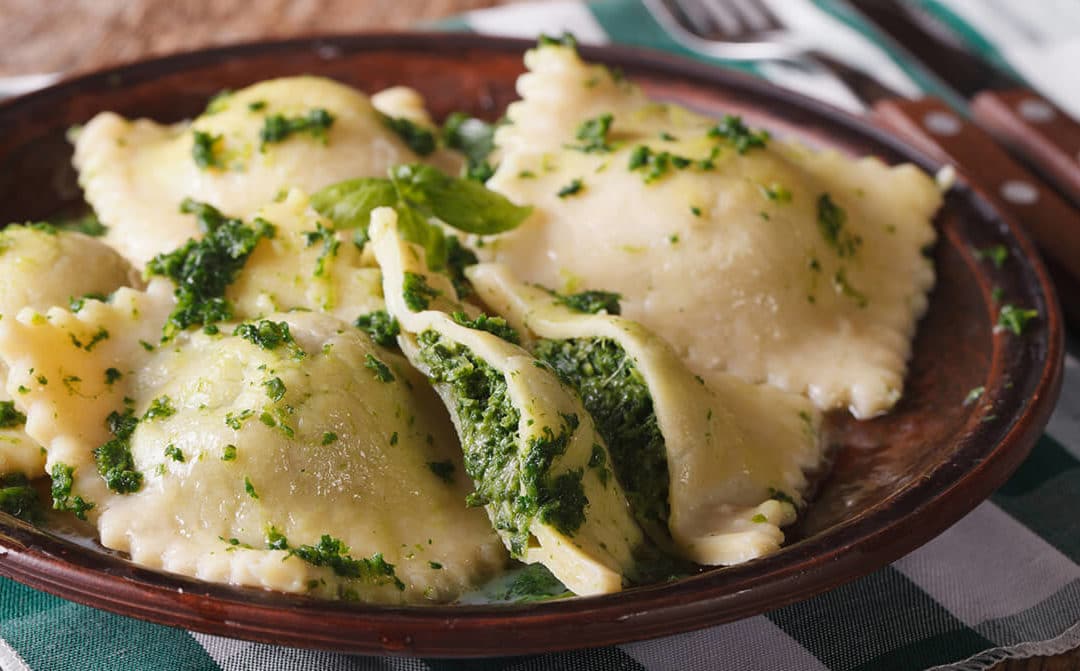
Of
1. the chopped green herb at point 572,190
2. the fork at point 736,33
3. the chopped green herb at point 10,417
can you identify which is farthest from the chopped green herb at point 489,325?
the fork at point 736,33

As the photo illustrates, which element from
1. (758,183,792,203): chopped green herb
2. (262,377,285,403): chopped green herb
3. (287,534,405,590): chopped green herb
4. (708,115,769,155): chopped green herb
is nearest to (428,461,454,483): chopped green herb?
(287,534,405,590): chopped green herb

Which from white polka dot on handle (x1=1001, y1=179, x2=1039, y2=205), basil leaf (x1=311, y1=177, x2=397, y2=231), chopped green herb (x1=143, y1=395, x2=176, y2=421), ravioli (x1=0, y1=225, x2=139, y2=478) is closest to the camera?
chopped green herb (x1=143, y1=395, x2=176, y2=421)

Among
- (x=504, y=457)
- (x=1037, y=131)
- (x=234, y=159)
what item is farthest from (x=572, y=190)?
(x=1037, y=131)

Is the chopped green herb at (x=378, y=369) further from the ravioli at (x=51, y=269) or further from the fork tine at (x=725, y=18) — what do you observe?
the fork tine at (x=725, y=18)

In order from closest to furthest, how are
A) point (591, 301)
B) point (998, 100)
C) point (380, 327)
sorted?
1. point (380, 327)
2. point (591, 301)
3. point (998, 100)

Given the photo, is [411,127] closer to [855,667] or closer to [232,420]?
[232,420]

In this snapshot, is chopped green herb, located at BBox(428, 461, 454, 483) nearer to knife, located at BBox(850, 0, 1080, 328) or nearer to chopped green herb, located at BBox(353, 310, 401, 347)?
chopped green herb, located at BBox(353, 310, 401, 347)

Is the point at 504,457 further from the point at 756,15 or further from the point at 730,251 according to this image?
the point at 756,15
